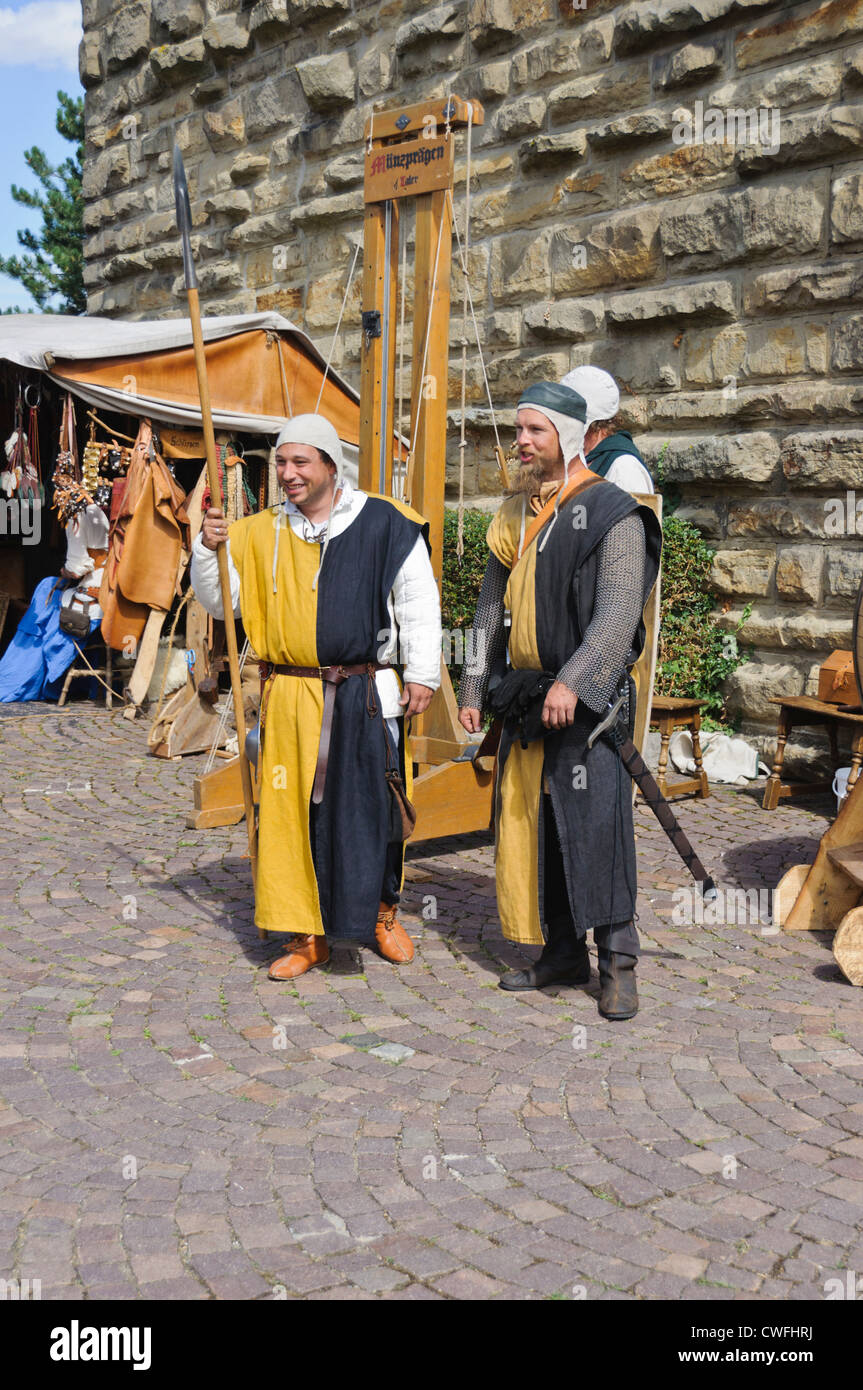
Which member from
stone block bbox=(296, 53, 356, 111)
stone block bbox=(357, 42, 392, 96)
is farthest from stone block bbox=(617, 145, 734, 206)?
stone block bbox=(296, 53, 356, 111)

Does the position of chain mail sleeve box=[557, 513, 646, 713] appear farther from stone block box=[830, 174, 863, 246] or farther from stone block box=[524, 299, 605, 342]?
stone block box=[524, 299, 605, 342]

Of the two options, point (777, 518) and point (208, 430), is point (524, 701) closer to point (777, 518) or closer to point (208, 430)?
point (208, 430)

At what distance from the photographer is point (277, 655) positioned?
14.8ft

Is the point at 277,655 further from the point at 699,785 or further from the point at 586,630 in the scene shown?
the point at 699,785

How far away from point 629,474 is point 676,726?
1876mm

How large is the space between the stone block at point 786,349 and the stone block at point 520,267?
55.7 inches

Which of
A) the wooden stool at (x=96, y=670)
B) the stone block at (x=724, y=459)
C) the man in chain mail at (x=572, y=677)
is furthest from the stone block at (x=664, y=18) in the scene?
the wooden stool at (x=96, y=670)

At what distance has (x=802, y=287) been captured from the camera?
7012 millimetres

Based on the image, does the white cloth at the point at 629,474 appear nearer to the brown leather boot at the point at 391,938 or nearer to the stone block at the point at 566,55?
the brown leather boot at the point at 391,938

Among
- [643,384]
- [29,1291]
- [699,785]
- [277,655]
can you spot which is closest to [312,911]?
[277,655]

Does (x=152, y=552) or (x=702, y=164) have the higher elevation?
(x=702, y=164)

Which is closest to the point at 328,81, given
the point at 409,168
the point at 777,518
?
the point at 409,168

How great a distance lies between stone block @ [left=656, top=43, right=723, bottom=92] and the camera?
24.1ft
